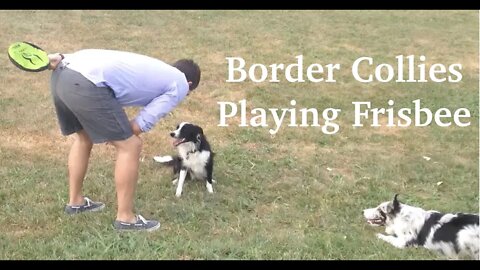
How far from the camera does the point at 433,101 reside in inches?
340

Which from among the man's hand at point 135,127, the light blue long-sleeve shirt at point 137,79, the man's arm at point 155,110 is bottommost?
the man's hand at point 135,127

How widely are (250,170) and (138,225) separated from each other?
1.75m


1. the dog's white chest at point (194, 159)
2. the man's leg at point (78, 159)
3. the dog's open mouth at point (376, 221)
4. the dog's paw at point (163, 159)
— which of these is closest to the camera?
the man's leg at point (78, 159)

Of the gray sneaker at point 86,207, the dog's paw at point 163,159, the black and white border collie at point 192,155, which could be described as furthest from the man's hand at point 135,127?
the dog's paw at point 163,159

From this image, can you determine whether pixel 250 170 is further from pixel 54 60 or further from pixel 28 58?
pixel 28 58

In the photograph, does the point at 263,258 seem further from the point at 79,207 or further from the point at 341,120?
the point at 341,120

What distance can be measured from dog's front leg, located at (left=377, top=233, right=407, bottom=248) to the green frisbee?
108 inches

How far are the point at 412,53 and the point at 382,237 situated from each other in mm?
8691

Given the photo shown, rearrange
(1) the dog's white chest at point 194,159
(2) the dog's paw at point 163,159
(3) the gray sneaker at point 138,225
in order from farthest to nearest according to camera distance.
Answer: (2) the dog's paw at point 163,159 < (1) the dog's white chest at point 194,159 < (3) the gray sneaker at point 138,225

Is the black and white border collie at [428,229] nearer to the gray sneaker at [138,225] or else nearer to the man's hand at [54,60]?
the gray sneaker at [138,225]

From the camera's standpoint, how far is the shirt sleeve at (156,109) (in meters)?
3.95

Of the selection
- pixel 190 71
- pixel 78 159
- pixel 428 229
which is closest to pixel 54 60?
pixel 78 159

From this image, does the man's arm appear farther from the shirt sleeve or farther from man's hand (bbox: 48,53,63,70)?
man's hand (bbox: 48,53,63,70)

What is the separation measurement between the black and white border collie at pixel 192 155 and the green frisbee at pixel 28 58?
147cm
